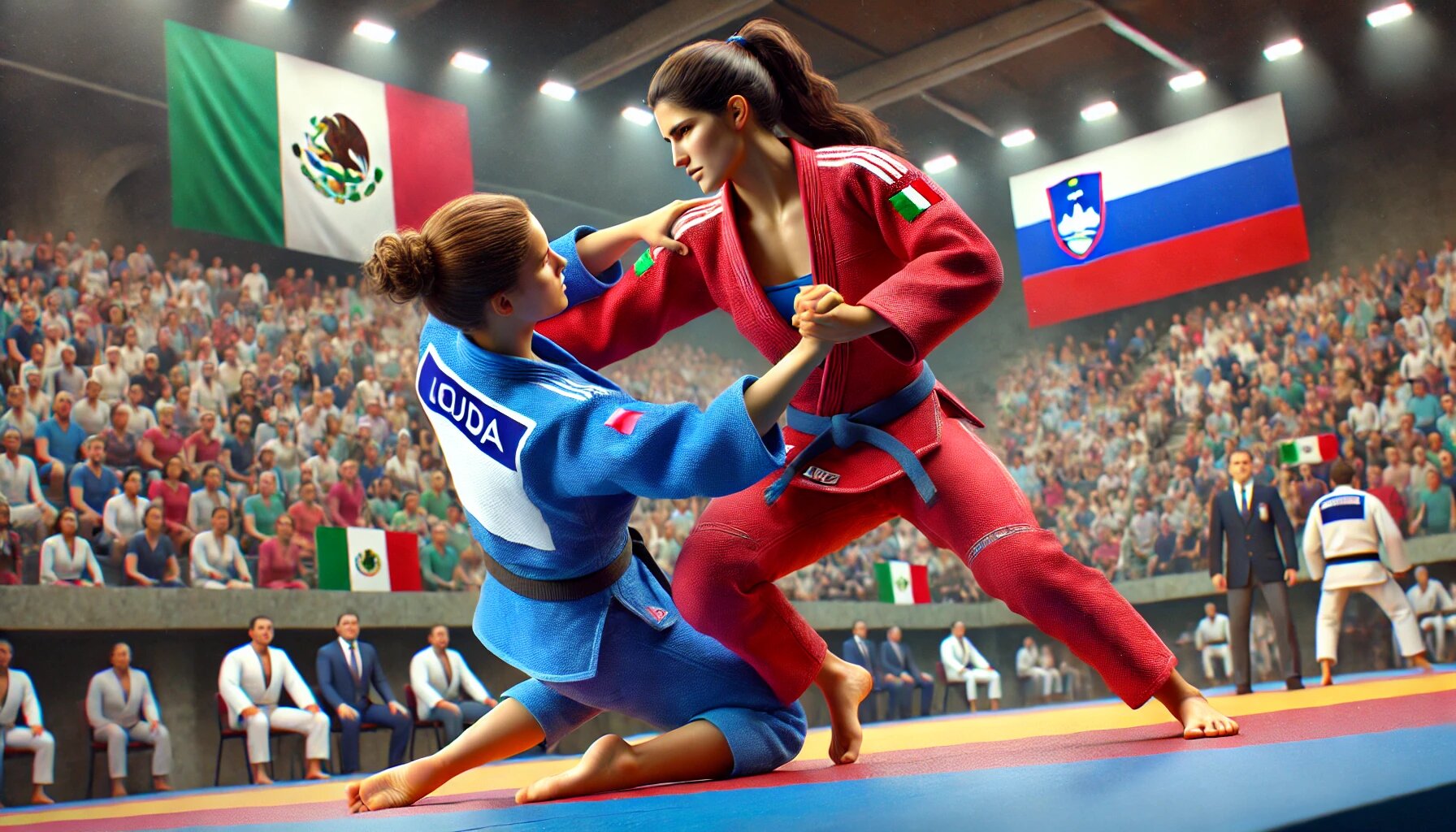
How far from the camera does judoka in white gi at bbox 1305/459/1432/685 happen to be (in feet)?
21.7

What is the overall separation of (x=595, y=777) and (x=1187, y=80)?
12686 mm

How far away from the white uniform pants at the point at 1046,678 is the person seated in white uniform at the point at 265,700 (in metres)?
7.99

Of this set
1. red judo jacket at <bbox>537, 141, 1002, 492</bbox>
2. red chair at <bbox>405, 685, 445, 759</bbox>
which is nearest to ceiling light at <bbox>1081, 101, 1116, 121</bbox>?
red chair at <bbox>405, 685, 445, 759</bbox>

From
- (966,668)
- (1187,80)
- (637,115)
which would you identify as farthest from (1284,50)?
Answer: (966,668)

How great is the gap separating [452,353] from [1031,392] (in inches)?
515

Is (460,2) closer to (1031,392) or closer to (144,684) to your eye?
(144,684)

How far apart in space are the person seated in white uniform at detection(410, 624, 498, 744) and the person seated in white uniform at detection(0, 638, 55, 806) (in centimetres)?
202

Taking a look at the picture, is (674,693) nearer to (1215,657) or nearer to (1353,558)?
(1353,558)

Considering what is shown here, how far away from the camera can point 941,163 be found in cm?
1422

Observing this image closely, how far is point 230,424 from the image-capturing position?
25.3ft

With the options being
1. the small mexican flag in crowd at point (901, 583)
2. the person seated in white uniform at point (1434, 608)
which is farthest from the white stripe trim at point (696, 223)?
the person seated in white uniform at point (1434, 608)

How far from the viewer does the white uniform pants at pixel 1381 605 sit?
6.64 metres

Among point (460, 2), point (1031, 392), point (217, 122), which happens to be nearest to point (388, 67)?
point (460, 2)

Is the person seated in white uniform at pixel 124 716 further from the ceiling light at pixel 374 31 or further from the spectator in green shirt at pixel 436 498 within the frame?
the ceiling light at pixel 374 31
